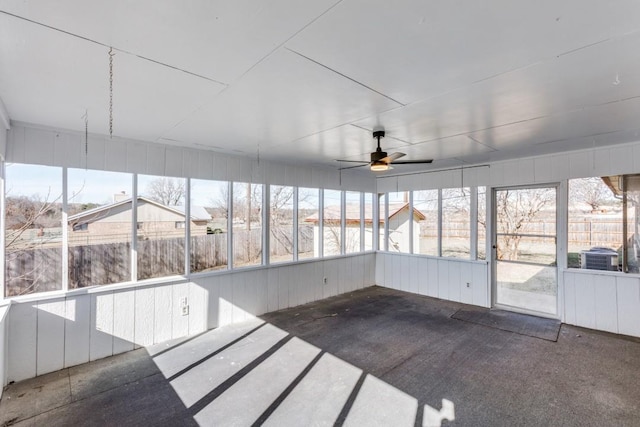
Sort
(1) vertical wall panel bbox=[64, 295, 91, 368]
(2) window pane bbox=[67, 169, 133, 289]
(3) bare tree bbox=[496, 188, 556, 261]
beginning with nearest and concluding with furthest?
1. (1) vertical wall panel bbox=[64, 295, 91, 368]
2. (2) window pane bbox=[67, 169, 133, 289]
3. (3) bare tree bbox=[496, 188, 556, 261]

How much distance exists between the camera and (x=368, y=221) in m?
6.96

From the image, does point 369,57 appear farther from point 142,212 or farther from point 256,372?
point 142,212

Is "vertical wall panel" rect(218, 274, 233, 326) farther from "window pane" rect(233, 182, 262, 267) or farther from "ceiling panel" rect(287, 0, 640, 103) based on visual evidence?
"ceiling panel" rect(287, 0, 640, 103)

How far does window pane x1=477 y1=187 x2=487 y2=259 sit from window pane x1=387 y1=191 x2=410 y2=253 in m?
1.24

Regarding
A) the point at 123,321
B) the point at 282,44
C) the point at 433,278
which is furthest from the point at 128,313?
the point at 433,278

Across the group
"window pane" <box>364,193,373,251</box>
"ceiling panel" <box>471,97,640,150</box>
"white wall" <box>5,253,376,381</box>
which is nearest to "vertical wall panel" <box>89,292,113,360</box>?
"white wall" <box>5,253,376,381</box>

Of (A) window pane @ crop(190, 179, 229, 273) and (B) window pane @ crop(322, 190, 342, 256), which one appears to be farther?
(B) window pane @ crop(322, 190, 342, 256)

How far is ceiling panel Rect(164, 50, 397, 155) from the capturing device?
6.60ft

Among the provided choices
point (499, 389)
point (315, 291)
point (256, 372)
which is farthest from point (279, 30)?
point (315, 291)

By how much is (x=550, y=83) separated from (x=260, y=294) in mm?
4346

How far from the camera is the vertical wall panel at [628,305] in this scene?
13.1 ft

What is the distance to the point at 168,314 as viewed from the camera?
3.92 meters

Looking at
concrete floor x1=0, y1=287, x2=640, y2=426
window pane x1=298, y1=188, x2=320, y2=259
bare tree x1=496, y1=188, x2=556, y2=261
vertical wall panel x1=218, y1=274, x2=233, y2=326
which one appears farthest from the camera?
window pane x1=298, y1=188, x2=320, y2=259

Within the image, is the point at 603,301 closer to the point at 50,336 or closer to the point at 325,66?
the point at 325,66
